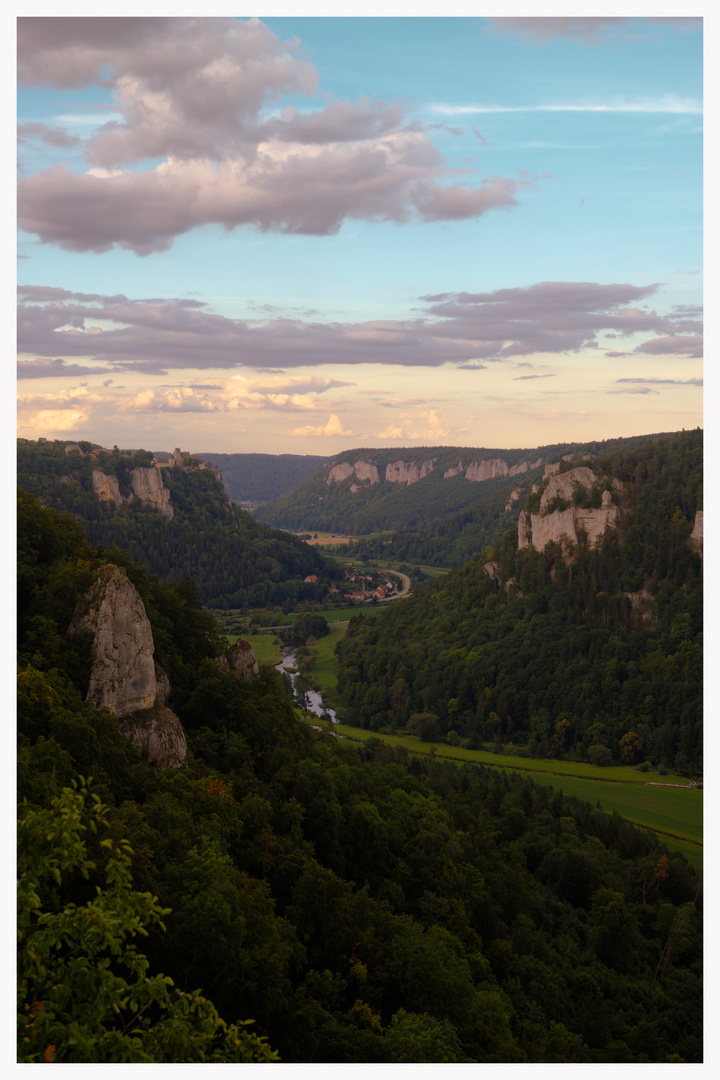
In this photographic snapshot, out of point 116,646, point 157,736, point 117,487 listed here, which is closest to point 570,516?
point 157,736

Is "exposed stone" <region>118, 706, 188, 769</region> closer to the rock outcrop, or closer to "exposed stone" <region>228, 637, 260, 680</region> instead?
the rock outcrop

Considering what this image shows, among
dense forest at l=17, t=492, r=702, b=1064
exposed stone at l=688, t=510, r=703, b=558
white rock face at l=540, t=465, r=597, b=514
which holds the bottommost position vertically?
dense forest at l=17, t=492, r=702, b=1064

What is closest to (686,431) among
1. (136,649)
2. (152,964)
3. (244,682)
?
(244,682)

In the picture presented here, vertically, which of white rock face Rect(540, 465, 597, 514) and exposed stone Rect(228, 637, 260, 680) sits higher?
white rock face Rect(540, 465, 597, 514)

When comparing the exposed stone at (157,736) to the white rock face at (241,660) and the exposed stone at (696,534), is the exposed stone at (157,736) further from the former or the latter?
the exposed stone at (696,534)

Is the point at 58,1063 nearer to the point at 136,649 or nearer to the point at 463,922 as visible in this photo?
the point at 136,649

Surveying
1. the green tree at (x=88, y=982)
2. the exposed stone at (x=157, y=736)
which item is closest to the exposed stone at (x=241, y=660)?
the exposed stone at (x=157, y=736)

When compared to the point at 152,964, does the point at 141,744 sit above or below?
above

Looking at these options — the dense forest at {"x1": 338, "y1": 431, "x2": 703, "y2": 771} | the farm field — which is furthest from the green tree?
the dense forest at {"x1": 338, "y1": 431, "x2": 703, "y2": 771}
